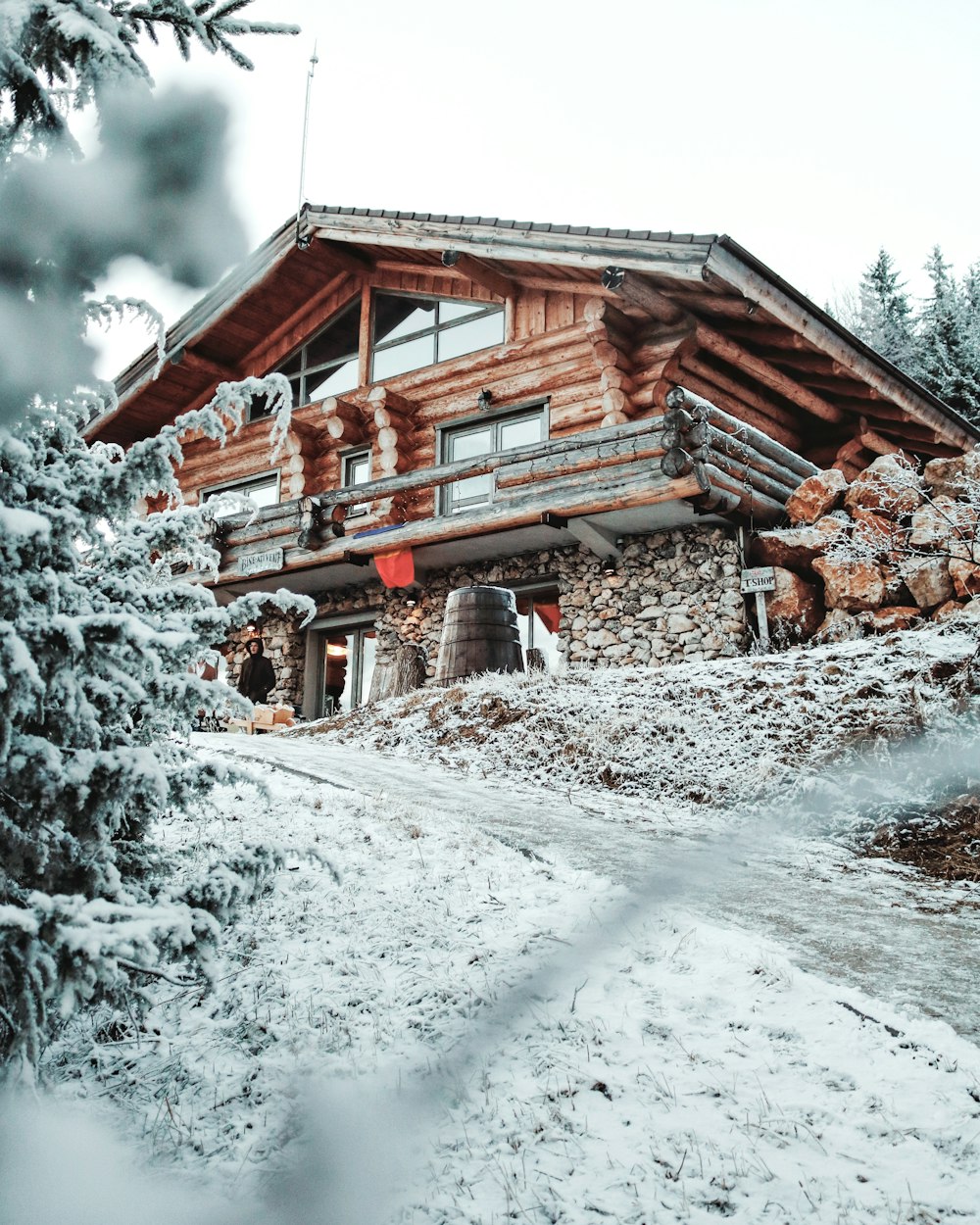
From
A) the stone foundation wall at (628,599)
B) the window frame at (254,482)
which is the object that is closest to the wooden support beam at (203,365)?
the window frame at (254,482)

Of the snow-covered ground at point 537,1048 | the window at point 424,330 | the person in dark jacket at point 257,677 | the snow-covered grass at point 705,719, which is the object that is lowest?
the snow-covered ground at point 537,1048

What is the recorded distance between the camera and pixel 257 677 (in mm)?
15258

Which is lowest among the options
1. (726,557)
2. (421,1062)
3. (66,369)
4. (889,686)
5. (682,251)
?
(421,1062)

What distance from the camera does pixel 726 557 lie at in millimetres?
11578

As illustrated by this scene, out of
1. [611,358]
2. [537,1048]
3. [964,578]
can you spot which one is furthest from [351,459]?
[537,1048]

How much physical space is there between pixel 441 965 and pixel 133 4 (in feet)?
10.9

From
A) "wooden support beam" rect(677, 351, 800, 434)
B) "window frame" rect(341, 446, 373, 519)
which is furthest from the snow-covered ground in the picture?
"window frame" rect(341, 446, 373, 519)

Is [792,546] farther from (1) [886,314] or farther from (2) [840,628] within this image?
(1) [886,314]

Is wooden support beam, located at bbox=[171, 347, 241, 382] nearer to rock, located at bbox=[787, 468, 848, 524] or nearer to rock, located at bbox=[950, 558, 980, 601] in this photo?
rock, located at bbox=[787, 468, 848, 524]

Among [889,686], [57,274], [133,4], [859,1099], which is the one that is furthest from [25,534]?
[889,686]

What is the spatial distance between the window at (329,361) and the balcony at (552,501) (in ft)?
9.34

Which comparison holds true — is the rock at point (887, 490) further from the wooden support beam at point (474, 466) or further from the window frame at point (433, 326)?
the window frame at point (433, 326)

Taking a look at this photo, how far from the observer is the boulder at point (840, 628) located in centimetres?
968

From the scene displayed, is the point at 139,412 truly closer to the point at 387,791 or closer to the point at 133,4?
the point at 387,791
